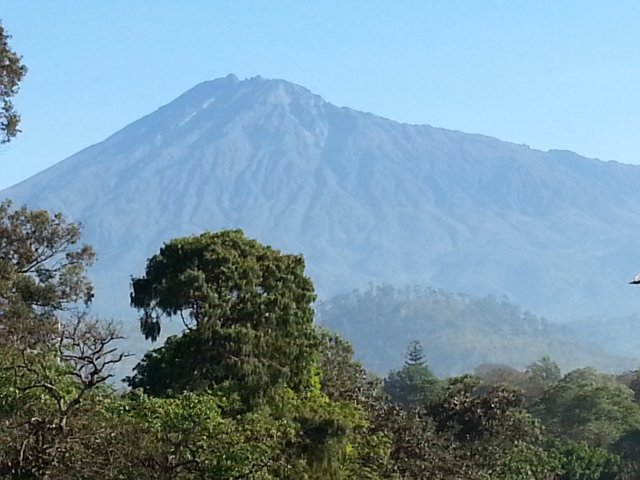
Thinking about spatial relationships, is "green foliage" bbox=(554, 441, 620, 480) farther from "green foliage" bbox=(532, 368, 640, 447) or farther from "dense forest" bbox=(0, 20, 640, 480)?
"green foliage" bbox=(532, 368, 640, 447)

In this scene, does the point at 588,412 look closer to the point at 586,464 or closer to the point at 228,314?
the point at 586,464

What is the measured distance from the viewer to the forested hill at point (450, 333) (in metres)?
149

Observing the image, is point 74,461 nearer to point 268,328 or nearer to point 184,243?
point 268,328

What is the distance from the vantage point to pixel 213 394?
16344mm

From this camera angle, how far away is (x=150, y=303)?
19984mm

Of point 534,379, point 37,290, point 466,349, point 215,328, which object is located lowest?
point 215,328

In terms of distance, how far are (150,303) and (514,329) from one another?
150m

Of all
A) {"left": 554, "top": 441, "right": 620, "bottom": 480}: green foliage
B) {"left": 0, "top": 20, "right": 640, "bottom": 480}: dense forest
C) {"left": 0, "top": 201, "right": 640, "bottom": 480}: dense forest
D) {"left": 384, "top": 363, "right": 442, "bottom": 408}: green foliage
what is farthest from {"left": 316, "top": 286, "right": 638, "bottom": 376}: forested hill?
{"left": 0, "top": 20, "right": 640, "bottom": 480}: dense forest

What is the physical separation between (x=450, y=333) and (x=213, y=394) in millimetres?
143454

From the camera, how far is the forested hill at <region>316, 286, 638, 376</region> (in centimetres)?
14912

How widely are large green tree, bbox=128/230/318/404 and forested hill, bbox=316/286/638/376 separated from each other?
410 feet

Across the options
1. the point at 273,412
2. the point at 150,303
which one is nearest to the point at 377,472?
the point at 273,412

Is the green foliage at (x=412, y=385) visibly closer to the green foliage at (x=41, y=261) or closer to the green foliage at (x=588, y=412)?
the green foliage at (x=588, y=412)

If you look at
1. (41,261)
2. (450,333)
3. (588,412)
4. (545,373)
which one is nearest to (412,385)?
(545,373)
